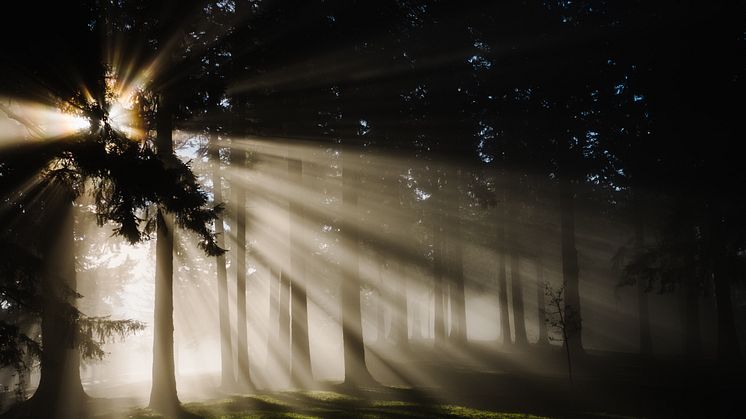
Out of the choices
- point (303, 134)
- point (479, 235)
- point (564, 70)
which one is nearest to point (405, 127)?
point (303, 134)

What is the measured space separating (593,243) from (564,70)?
31009mm

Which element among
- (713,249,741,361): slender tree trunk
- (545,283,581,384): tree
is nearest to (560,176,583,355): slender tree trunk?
(545,283,581,384): tree

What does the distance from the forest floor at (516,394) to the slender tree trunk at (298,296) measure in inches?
37.4

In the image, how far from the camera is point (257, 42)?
1391 centimetres

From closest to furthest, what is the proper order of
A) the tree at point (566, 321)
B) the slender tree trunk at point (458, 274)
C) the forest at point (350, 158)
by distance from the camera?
the forest at point (350, 158)
the tree at point (566, 321)
the slender tree trunk at point (458, 274)

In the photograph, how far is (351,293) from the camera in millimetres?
17062

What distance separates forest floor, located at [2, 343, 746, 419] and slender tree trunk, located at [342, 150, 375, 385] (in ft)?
2.55

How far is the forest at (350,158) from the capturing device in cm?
836

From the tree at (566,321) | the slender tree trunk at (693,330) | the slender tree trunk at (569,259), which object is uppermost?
the slender tree trunk at (569,259)

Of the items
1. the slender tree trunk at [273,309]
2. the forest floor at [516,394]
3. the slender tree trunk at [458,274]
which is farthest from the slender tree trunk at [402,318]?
the forest floor at [516,394]

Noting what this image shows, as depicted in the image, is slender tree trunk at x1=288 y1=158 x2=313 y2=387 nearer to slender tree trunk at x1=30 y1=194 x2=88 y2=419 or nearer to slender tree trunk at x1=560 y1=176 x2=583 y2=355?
slender tree trunk at x1=30 y1=194 x2=88 y2=419

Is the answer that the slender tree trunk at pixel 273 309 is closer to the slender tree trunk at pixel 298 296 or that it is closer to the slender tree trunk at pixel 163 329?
the slender tree trunk at pixel 298 296

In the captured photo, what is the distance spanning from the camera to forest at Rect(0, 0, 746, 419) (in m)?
8.36

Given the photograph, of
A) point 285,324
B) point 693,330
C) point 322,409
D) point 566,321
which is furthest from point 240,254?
point 693,330
